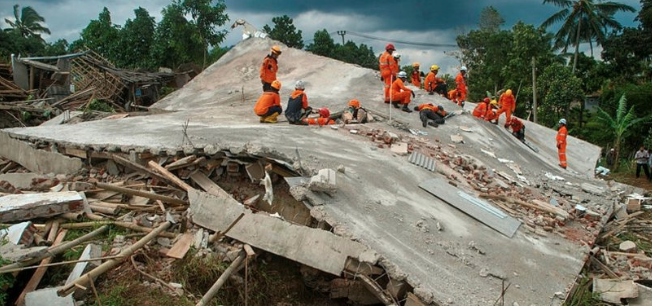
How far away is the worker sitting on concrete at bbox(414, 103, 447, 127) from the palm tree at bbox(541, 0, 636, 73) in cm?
1918

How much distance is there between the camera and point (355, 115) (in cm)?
1120

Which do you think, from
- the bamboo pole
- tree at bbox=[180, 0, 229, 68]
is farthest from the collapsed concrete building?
tree at bbox=[180, 0, 229, 68]

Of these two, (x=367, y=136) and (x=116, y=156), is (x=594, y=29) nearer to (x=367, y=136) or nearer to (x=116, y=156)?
(x=367, y=136)

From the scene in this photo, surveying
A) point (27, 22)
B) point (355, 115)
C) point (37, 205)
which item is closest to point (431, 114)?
point (355, 115)

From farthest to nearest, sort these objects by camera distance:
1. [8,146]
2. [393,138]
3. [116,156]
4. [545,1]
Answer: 1. [545,1]
2. [393,138]
3. [8,146]
4. [116,156]

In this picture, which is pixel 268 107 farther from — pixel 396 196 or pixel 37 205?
pixel 37 205

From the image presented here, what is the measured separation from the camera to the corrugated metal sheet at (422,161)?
8117mm

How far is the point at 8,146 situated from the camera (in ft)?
25.3

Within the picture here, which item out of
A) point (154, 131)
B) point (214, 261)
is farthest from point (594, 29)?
point (214, 261)

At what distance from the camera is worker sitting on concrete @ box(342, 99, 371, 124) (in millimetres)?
11070

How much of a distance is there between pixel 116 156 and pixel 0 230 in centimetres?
222

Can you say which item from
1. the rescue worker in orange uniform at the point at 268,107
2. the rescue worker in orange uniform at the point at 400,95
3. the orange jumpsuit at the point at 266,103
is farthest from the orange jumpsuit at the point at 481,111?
the orange jumpsuit at the point at 266,103

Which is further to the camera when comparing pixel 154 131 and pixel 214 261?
pixel 154 131

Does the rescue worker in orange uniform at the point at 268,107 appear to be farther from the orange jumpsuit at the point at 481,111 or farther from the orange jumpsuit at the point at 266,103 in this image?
the orange jumpsuit at the point at 481,111
